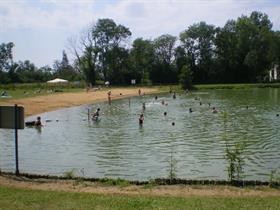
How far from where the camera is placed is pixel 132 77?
452 feet

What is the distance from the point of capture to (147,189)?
13727 millimetres

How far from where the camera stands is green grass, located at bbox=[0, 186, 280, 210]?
10961mm

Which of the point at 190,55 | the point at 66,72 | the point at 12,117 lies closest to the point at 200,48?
the point at 190,55

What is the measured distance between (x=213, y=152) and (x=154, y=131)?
12.0 metres

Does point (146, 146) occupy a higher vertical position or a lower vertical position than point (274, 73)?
lower

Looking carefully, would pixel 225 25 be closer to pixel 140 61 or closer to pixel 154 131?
pixel 140 61

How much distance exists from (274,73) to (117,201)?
133 m

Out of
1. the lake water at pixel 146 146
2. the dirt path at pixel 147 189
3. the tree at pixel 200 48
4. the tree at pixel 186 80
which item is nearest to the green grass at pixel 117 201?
the dirt path at pixel 147 189

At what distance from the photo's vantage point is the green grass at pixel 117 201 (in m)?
11.0

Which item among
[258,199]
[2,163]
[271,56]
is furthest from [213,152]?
[271,56]

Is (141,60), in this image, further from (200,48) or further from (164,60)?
(200,48)

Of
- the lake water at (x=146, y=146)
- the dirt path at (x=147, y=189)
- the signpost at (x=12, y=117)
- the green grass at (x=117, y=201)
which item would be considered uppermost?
the signpost at (x=12, y=117)

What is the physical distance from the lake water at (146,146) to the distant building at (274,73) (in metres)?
83.3

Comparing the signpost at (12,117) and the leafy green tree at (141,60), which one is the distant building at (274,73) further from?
the signpost at (12,117)
